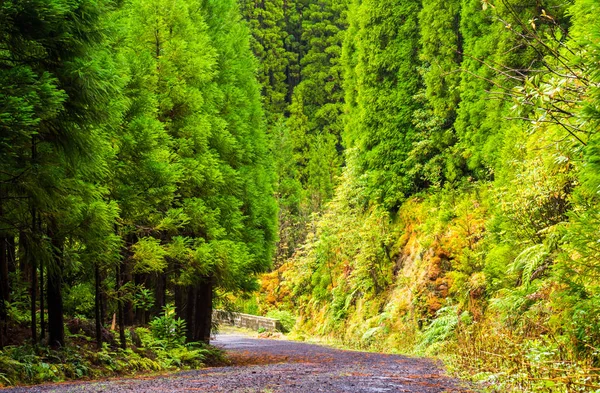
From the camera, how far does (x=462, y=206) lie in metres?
18.0

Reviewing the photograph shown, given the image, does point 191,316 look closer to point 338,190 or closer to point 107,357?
point 107,357

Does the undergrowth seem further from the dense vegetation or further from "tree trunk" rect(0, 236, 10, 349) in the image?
"tree trunk" rect(0, 236, 10, 349)

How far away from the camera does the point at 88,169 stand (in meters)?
8.70

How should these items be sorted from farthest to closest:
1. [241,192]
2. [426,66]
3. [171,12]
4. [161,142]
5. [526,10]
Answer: [426,66] < [241,192] < [526,10] < [171,12] < [161,142]

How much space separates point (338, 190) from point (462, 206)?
11.4 m

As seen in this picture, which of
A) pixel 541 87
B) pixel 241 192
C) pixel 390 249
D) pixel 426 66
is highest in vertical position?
pixel 426 66

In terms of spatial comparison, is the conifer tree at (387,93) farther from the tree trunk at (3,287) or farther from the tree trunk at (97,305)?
the tree trunk at (3,287)

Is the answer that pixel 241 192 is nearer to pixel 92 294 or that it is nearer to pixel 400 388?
pixel 92 294

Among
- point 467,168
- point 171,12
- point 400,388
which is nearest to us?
point 400,388

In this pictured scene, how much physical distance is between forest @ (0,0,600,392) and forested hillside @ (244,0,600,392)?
75 millimetres

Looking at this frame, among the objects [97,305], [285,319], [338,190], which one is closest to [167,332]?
[97,305]

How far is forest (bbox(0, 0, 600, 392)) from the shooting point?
657 cm

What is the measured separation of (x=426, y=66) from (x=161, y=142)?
1505cm

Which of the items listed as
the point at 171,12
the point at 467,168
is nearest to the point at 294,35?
the point at 467,168
